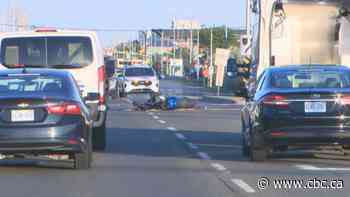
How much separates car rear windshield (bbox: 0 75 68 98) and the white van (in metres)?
3.01

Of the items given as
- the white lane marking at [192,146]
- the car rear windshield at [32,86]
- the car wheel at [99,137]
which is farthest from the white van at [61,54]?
the car rear windshield at [32,86]

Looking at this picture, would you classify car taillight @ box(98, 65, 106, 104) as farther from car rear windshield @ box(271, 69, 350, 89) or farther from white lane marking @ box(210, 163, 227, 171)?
car rear windshield @ box(271, 69, 350, 89)

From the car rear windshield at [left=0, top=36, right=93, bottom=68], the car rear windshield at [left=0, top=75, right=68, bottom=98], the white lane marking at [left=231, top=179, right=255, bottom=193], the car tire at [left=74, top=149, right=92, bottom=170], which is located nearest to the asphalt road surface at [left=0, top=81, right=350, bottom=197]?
the white lane marking at [left=231, top=179, right=255, bottom=193]

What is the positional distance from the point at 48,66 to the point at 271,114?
4942 mm

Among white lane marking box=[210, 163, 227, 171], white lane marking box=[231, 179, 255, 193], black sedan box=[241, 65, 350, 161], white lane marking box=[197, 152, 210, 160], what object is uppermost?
black sedan box=[241, 65, 350, 161]

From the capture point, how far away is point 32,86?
1550 cm

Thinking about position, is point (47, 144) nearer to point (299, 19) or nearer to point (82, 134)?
point (82, 134)

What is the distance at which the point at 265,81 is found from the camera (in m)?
16.8

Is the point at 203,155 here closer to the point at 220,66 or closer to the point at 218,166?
the point at 218,166

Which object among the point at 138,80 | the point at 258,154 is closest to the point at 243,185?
the point at 258,154

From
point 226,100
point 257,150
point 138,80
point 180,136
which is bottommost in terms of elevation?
point 226,100

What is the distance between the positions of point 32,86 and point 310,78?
181 inches

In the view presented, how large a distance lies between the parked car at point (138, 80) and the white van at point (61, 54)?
30878mm

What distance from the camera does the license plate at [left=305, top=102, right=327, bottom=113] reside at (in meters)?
15.7
